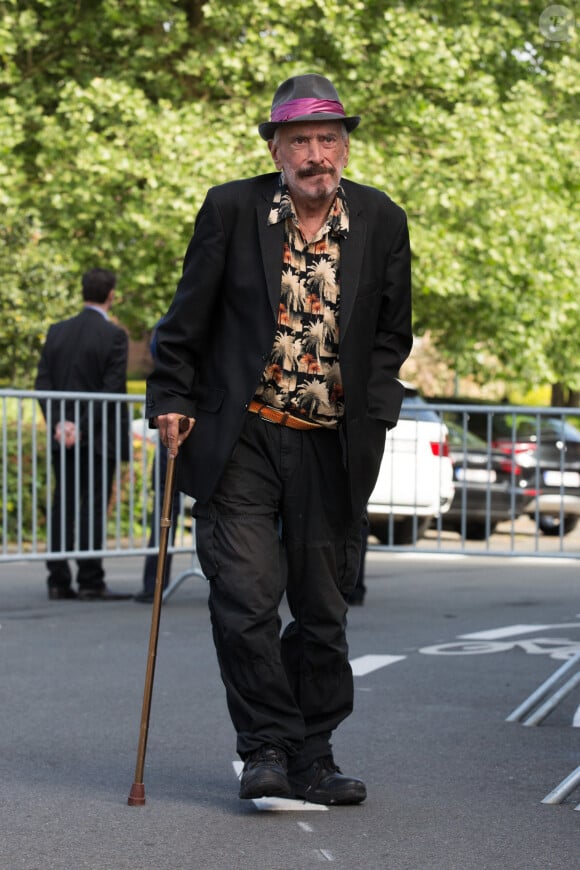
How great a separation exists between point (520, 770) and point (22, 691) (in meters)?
2.42

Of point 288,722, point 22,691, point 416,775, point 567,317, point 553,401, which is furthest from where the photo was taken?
point 553,401

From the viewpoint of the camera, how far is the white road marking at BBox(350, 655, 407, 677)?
763cm

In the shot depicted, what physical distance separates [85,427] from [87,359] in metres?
0.48

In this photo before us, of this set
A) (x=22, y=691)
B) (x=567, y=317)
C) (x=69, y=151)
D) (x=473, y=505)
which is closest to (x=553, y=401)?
(x=567, y=317)

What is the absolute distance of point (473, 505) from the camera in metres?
10.9

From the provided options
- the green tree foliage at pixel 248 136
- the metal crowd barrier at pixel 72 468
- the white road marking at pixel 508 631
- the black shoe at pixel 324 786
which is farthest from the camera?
the green tree foliage at pixel 248 136

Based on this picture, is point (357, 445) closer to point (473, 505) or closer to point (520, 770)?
point (520, 770)

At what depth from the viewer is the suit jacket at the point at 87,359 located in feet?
34.6

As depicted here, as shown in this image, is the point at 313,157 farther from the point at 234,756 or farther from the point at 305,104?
the point at 234,756

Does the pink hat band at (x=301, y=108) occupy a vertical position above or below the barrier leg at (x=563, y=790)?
above

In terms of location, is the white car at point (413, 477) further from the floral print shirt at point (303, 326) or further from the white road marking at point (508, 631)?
the floral print shirt at point (303, 326)

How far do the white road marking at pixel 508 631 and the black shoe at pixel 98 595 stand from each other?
252 centimetres

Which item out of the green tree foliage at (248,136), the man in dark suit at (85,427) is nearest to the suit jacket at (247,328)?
the man in dark suit at (85,427)

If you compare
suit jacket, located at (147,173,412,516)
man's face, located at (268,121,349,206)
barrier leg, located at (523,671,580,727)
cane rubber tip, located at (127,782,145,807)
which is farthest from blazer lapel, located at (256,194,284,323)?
barrier leg, located at (523,671,580,727)
